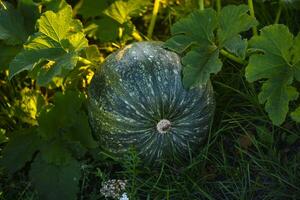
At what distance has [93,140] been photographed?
112 inches

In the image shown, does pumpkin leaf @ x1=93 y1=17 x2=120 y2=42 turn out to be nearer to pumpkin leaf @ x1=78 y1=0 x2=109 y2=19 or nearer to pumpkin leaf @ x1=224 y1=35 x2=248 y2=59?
pumpkin leaf @ x1=78 y1=0 x2=109 y2=19

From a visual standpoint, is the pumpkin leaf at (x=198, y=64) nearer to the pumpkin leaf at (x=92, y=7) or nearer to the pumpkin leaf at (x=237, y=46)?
the pumpkin leaf at (x=237, y=46)

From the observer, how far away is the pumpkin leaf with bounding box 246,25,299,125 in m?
2.49

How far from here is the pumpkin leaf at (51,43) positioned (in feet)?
8.50

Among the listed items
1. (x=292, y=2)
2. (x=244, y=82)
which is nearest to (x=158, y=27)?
(x=244, y=82)

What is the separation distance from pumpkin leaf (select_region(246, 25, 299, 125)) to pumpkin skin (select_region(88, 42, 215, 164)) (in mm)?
364

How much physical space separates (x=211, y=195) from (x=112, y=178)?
1.51 ft

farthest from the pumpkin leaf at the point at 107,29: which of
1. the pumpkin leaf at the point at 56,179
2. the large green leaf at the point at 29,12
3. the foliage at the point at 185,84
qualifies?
the pumpkin leaf at the point at 56,179

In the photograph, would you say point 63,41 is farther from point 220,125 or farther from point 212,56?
point 220,125

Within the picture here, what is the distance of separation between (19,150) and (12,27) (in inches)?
21.8

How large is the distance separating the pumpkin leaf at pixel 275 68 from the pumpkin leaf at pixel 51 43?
70cm

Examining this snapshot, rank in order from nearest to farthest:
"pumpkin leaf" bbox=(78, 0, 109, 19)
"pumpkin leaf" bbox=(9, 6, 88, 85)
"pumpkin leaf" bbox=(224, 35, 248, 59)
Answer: "pumpkin leaf" bbox=(224, 35, 248, 59) < "pumpkin leaf" bbox=(9, 6, 88, 85) < "pumpkin leaf" bbox=(78, 0, 109, 19)

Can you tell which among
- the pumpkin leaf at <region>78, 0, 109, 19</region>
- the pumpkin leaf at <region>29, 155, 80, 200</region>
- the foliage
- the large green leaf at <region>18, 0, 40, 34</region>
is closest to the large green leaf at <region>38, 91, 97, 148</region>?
the foliage

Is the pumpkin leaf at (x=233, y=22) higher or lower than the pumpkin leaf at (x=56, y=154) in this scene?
higher
